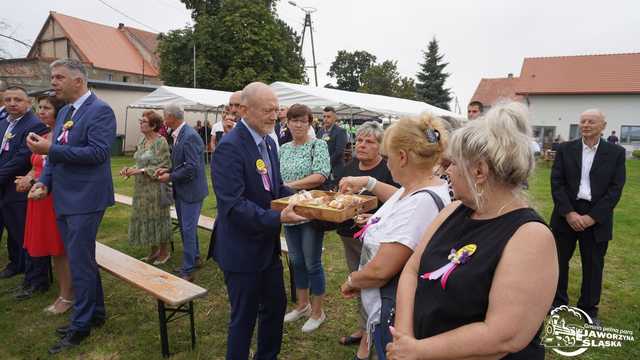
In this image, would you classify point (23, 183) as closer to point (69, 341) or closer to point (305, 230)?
point (69, 341)

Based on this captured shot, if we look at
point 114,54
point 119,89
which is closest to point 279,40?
point 119,89

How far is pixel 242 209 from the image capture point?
230cm

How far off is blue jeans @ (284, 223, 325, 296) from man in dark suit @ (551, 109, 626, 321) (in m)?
2.42

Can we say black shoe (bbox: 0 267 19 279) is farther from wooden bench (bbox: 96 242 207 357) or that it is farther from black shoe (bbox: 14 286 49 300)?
wooden bench (bbox: 96 242 207 357)

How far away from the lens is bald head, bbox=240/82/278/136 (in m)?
2.46

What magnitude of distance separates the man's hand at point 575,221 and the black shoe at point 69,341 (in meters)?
4.44

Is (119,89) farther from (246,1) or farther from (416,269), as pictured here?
(416,269)

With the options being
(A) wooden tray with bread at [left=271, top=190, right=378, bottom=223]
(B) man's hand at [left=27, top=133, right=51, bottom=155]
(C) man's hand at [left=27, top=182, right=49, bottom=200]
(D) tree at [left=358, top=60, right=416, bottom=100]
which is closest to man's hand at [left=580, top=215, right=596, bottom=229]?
(A) wooden tray with bread at [left=271, top=190, right=378, bottom=223]

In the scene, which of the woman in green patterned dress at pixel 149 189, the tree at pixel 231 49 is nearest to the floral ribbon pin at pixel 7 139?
the woman in green patterned dress at pixel 149 189

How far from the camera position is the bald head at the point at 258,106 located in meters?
2.46

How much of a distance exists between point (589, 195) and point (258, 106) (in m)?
3.23

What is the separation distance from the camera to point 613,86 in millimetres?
30172

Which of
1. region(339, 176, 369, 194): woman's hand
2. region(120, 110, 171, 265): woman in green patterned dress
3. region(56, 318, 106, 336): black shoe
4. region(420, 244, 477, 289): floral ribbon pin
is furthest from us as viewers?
region(120, 110, 171, 265): woman in green patterned dress

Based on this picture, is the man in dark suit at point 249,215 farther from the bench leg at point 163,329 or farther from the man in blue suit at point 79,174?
the man in blue suit at point 79,174
